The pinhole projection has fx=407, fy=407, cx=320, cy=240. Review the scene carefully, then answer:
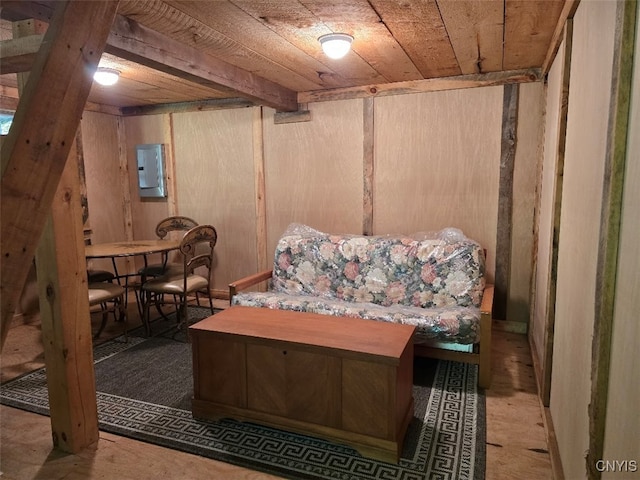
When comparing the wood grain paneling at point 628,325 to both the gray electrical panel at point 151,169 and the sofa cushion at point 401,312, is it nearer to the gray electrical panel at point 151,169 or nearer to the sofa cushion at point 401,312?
the sofa cushion at point 401,312

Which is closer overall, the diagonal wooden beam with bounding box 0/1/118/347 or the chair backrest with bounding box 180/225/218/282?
the diagonal wooden beam with bounding box 0/1/118/347

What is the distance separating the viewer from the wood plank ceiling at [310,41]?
1955mm

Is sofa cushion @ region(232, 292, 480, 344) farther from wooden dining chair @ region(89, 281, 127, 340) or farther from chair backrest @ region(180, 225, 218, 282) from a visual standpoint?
wooden dining chair @ region(89, 281, 127, 340)

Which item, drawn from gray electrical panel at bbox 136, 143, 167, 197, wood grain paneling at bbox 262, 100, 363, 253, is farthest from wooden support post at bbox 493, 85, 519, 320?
gray electrical panel at bbox 136, 143, 167, 197

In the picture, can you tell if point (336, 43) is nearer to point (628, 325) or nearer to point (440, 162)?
point (440, 162)

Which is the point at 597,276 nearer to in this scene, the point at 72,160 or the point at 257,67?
the point at 72,160

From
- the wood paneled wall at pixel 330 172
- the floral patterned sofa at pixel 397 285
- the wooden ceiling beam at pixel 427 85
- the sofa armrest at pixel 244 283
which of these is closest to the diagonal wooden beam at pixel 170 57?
the wooden ceiling beam at pixel 427 85

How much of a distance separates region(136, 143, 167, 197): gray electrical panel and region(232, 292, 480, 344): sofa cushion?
83.9 inches

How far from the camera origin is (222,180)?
4.33 metres

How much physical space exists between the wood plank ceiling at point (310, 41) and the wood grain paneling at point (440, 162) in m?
0.23

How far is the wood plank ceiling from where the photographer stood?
1955 millimetres

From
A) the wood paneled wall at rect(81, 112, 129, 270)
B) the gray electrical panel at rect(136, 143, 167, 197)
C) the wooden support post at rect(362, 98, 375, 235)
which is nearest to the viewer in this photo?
the wooden support post at rect(362, 98, 375, 235)

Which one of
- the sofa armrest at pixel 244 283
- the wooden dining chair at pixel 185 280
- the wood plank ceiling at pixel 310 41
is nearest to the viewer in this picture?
the wood plank ceiling at pixel 310 41

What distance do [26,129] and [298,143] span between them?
9.99 ft
